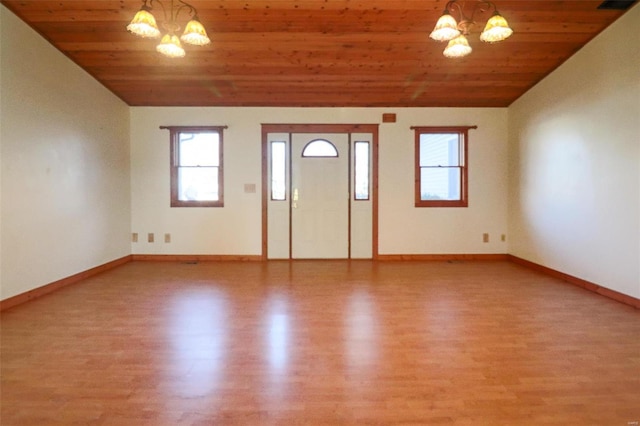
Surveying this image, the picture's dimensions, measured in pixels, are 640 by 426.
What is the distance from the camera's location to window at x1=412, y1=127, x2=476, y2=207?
5.96 m

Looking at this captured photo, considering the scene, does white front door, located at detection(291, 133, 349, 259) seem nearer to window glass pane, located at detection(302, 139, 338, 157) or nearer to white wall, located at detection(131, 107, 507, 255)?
window glass pane, located at detection(302, 139, 338, 157)

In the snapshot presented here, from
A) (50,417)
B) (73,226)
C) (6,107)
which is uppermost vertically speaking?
(6,107)

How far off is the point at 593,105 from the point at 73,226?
6.40 meters

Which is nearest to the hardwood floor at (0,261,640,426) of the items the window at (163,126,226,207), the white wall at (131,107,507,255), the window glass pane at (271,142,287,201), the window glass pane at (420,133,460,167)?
the white wall at (131,107,507,255)

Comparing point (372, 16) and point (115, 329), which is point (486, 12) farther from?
point (115, 329)

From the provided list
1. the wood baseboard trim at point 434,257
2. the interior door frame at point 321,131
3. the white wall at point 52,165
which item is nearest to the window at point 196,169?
the interior door frame at point 321,131

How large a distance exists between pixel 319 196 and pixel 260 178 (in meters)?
1.03

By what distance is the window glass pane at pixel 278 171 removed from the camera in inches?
235

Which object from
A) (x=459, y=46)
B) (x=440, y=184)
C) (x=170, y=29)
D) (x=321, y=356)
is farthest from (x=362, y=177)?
(x=321, y=356)

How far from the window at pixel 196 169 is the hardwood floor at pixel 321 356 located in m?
2.04

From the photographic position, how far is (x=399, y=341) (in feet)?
8.69

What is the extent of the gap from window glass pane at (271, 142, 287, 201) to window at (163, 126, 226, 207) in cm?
88

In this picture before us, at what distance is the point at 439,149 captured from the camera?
601 centimetres

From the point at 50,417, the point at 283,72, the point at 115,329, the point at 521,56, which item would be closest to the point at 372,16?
the point at 283,72
